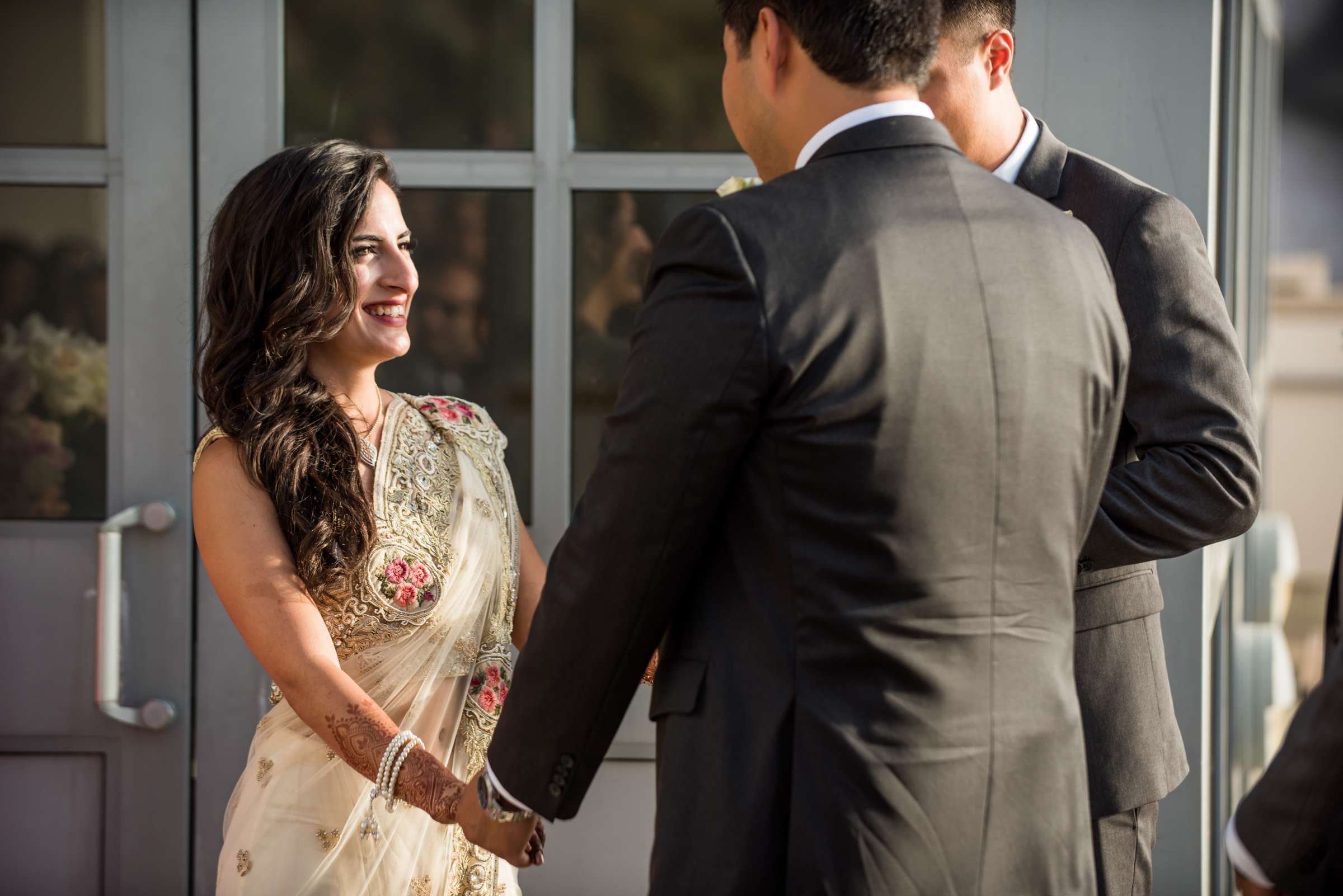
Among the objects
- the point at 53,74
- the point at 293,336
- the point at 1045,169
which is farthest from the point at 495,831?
the point at 53,74

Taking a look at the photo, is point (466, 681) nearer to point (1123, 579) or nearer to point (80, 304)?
point (1123, 579)

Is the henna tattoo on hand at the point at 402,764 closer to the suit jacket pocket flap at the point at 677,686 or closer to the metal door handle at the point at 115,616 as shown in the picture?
the suit jacket pocket flap at the point at 677,686

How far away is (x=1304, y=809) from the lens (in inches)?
44.3

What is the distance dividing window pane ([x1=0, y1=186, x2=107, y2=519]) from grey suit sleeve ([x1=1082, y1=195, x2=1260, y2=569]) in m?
2.06

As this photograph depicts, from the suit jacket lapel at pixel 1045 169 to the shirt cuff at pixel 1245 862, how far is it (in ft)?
2.96

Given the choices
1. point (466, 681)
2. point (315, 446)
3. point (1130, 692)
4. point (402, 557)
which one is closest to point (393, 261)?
point (315, 446)

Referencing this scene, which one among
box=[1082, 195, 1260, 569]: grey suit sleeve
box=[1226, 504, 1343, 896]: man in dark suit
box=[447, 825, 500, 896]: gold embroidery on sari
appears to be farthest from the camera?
box=[447, 825, 500, 896]: gold embroidery on sari

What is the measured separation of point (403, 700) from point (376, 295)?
0.62 metres

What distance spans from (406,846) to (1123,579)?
1.11 meters

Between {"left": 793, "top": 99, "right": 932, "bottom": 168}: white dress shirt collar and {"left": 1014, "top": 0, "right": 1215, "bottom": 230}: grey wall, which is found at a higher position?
{"left": 1014, "top": 0, "right": 1215, "bottom": 230}: grey wall

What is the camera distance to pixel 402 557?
6.00 feet

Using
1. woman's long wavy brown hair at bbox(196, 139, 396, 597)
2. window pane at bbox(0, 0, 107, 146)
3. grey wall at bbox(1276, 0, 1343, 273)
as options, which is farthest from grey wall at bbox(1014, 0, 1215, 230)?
grey wall at bbox(1276, 0, 1343, 273)

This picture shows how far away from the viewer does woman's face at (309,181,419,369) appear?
1893 mm

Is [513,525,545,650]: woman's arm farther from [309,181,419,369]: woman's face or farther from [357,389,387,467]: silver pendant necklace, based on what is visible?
[309,181,419,369]: woman's face
